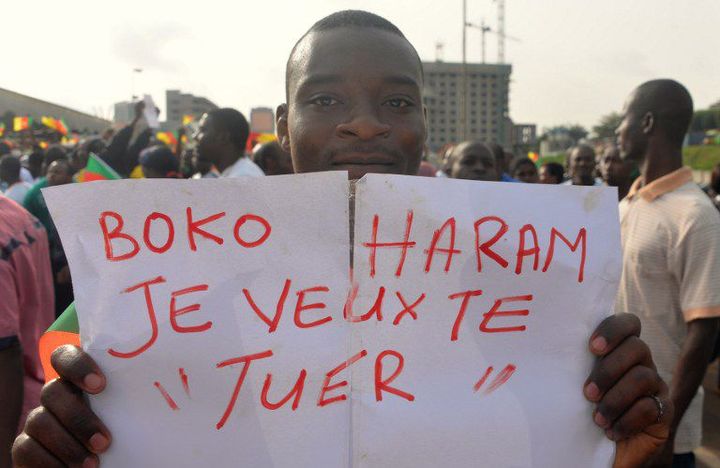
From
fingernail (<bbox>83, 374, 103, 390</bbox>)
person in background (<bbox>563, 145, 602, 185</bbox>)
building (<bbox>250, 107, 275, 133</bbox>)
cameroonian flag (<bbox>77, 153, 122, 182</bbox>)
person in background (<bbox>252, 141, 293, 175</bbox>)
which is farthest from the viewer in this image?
building (<bbox>250, 107, 275, 133</bbox>)

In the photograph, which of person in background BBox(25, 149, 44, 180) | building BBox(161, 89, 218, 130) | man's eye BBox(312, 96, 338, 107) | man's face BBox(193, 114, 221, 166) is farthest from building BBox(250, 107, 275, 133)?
building BBox(161, 89, 218, 130)

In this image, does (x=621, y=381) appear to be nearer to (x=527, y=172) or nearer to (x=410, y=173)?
(x=410, y=173)

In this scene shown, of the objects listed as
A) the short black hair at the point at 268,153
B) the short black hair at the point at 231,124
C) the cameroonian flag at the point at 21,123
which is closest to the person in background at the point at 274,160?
the short black hair at the point at 268,153

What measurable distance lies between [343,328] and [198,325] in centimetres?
22

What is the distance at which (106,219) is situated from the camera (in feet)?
2.95

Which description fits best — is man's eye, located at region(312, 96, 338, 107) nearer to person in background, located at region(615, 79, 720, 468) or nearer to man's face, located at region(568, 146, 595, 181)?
person in background, located at region(615, 79, 720, 468)

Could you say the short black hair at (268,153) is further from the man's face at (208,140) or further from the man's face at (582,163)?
the man's face at (582,163)

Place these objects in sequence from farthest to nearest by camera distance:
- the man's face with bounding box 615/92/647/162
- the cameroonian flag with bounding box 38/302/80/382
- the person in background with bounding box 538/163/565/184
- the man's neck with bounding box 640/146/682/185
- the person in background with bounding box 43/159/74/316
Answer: the person in background with bounding box 538/163/565/184 → the person in background with bounding box 43/159/74/316 → the man's face with bounding box 615/92/647/162 → the man's neck with bounding box 640/146/682/185 → the cameroonian flag with bounding box 38/302/80/382

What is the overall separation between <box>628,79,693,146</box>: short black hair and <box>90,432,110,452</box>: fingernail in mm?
2425

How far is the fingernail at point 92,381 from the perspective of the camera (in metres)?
0.87

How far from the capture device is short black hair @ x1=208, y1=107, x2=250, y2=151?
4.39 metres

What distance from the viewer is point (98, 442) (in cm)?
89

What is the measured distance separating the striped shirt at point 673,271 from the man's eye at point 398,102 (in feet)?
4.69

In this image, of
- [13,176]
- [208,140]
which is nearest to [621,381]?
[208,140]
